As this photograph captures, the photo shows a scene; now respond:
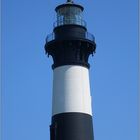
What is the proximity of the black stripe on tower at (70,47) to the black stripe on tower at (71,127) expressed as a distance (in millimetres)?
3005

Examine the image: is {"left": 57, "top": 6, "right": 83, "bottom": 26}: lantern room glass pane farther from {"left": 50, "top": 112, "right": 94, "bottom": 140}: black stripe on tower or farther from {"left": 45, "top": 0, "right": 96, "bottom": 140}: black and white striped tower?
{"left": 50, "top": 112, "right": 94, "bottom": 140}: black stripe on tower

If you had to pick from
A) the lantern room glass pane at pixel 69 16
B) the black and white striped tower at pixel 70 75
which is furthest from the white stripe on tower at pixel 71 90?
the lantern room glass pane at pixel 69 16

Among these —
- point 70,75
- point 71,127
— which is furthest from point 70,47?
point 71,127

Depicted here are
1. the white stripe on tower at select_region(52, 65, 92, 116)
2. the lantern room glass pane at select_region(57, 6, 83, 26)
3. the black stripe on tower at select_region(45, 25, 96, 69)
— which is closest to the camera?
the white stripe on tower at select_region(52, 65, 92, 116)

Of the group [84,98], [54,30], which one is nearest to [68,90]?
[84,98]

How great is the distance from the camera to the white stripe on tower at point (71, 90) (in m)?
44.8

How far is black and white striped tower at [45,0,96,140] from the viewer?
4441 centimetres

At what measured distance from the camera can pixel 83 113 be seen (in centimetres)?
4472

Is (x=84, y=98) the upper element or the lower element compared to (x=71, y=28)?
lower

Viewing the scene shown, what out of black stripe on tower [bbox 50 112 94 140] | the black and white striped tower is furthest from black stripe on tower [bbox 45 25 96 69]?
black stripe on tower [bbox 50 112 94 140]

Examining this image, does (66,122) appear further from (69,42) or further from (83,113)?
(69,42)

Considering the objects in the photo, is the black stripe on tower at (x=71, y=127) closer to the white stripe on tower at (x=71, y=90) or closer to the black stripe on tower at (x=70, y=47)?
the white stripe on tower at (x=71, y=90)

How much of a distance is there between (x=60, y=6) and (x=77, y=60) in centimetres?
356

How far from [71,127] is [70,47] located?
4606mm
